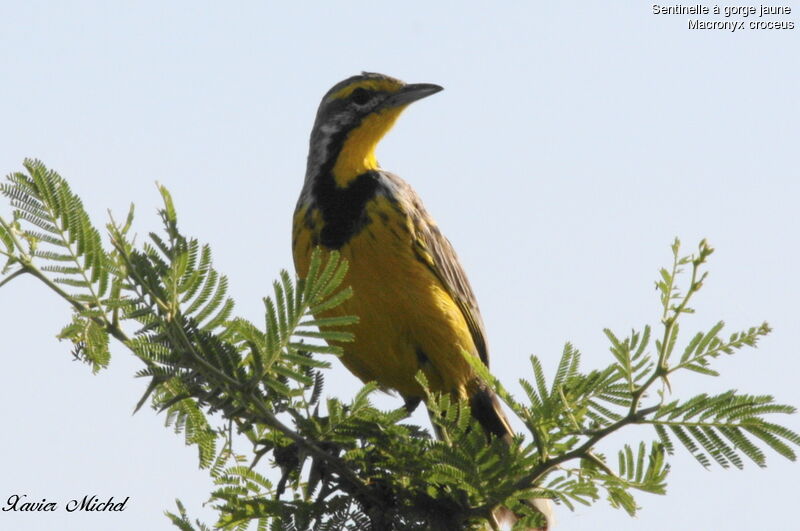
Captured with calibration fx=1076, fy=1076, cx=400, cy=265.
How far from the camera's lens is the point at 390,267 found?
691 cm

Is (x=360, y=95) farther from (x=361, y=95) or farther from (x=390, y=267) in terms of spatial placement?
(x=390, y=267)

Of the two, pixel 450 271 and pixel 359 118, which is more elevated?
pixel 359 118

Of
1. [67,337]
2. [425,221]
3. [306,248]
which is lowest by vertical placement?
[67,337]

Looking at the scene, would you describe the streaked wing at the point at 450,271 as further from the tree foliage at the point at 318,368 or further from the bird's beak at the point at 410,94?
the tree foliage at the point at 318,368

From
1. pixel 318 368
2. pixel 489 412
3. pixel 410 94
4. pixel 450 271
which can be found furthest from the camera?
pixel 410 94

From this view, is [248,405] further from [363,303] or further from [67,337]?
[363,303]

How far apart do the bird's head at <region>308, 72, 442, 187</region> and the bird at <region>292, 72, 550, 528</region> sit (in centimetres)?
1

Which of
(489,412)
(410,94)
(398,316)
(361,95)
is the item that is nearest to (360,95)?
(361,95)

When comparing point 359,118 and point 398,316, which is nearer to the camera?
point 398,316

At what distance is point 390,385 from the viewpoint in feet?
24.0

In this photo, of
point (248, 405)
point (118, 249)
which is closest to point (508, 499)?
point (248, 405)

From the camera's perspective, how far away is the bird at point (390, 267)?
6852mm

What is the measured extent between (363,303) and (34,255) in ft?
9.62

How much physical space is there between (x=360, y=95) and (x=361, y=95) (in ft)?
0.04
